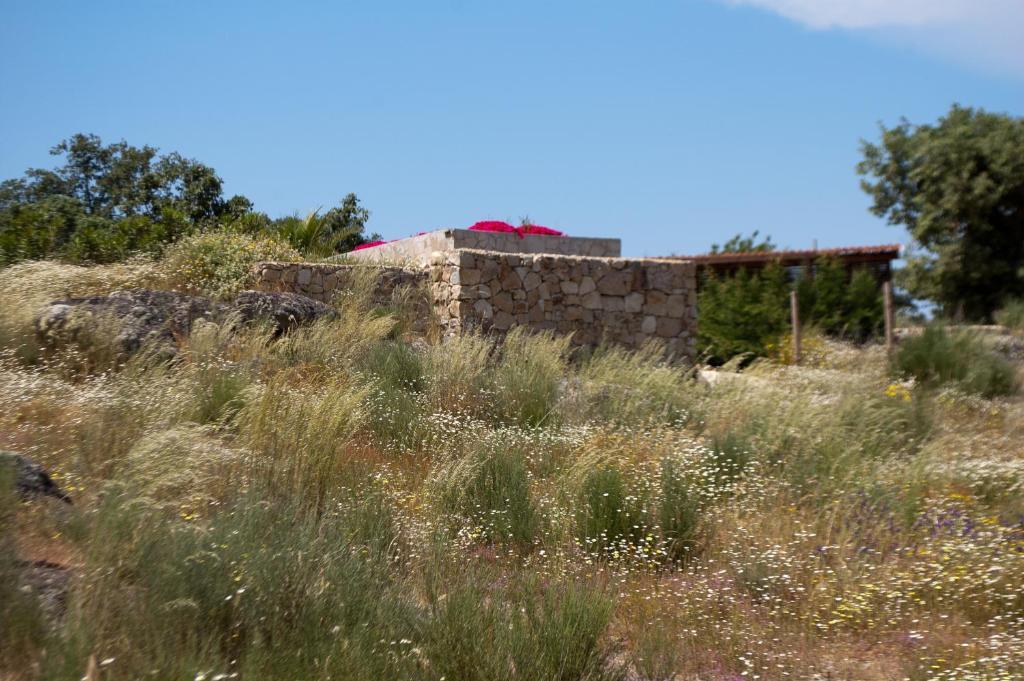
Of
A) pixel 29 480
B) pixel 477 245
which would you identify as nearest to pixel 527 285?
pixel 477 245

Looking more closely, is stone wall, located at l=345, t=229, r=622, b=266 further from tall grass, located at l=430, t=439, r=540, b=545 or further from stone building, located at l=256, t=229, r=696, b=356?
tall grass, located at l=430, t=439, r=540, b=545

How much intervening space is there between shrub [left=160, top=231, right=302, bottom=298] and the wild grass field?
290cm

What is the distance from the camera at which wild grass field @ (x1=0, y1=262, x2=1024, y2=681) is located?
3.38 meters

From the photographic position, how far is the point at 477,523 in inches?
213

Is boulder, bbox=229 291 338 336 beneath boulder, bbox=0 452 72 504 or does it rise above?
above

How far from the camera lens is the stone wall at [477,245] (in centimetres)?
1372

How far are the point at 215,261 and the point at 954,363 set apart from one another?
10540mm

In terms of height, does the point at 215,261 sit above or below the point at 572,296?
above

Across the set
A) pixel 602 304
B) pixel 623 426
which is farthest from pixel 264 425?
pixel 602 304


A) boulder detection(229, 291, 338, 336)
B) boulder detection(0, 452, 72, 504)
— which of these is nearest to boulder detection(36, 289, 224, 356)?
boulder detection(229, 291, 338, 336)

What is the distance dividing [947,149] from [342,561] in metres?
23.4

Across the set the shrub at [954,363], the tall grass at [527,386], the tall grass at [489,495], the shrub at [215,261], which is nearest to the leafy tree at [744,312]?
the shrub at [954,363]

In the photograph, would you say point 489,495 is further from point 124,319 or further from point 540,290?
point 540,290

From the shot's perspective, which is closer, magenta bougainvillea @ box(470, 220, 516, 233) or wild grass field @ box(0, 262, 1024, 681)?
wild grass field @ box(0, 262, 1024, 681)
